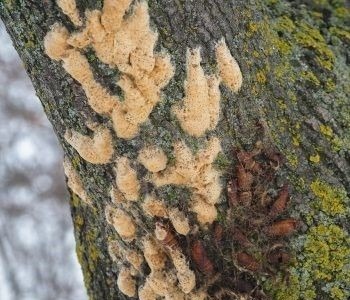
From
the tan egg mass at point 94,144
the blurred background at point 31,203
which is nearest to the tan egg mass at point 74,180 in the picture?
the tan egg mass at point 94,144

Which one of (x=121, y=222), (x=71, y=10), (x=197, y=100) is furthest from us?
(x=121, y=222)

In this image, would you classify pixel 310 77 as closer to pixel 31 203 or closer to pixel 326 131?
pixel 326 131

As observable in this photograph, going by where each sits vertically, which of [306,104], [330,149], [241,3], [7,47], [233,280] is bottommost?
[233,280]

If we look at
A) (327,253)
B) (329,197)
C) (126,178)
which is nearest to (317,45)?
(329,197)

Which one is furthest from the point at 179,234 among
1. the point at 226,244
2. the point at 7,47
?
the point at 7,47

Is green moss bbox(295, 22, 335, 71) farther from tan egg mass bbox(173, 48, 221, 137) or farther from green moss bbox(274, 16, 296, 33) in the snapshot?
tan egg mass bbox(173, 48, 221, 137)

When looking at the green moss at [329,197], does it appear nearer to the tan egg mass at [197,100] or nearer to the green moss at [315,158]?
the green moss at [315,158]

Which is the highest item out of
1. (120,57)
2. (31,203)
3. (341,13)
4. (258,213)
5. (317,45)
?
(31,203)

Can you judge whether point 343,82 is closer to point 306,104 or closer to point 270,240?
point 306,104
